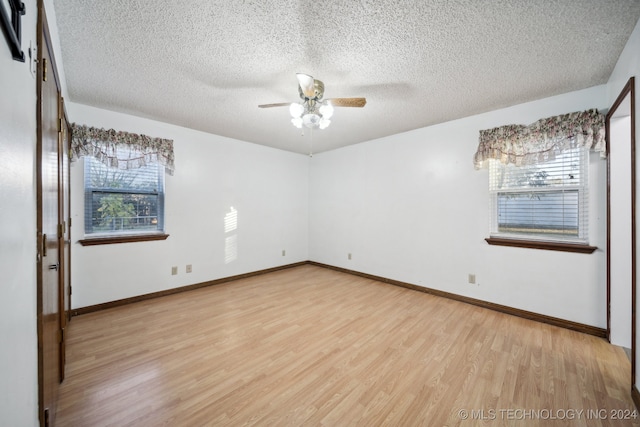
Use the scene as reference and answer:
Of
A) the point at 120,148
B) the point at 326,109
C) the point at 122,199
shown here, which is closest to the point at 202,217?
the point at 122,199

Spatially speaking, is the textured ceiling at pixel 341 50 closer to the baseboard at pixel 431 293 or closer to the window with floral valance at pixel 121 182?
the window with floral valance at pixel 121 182

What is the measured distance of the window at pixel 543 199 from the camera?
8.55ft


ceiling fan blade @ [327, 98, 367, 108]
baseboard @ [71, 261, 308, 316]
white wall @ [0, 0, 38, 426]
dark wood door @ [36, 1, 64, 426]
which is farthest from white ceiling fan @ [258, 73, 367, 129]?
baseboard @ [71, 261, 308, 316]

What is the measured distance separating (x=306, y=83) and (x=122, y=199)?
10.00ft

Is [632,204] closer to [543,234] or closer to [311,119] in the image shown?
[543,234]

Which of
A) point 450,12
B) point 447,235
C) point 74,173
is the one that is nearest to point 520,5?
point 450,12

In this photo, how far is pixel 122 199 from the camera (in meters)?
3.33

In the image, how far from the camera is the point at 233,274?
4.33 m

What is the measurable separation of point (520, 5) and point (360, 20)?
970 millimetres

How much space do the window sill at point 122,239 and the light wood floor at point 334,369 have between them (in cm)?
86

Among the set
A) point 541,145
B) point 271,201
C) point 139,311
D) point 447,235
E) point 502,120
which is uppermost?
point 502,120

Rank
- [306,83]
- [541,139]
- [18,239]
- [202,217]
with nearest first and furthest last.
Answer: [18,239]
[306,83]
[541,139]
[202,217]

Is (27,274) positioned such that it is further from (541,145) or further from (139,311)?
(541,145)

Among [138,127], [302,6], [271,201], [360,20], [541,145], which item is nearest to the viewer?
[302,6]
